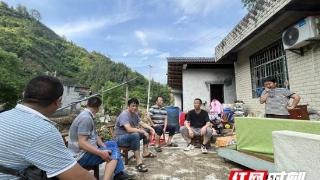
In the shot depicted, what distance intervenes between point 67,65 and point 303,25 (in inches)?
2642

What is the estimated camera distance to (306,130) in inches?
125

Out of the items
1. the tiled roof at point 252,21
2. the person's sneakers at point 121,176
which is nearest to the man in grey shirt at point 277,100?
the tiled roof at point 252,21

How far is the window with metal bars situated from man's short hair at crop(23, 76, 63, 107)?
623 cm

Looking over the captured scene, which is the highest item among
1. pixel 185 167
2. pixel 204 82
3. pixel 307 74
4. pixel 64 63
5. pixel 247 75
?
pixel 64 63

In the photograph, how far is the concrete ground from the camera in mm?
3954

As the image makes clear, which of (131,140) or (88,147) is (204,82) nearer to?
(131,140)

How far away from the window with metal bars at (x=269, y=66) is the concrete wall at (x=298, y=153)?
443 cm

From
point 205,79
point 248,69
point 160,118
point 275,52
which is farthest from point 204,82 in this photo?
point 160,118

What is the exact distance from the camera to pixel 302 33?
5.27 metres

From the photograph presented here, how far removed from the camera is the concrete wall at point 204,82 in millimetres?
11742

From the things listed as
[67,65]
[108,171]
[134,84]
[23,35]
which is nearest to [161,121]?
[108,171]

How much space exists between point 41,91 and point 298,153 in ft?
7.08

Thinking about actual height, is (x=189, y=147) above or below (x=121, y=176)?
above

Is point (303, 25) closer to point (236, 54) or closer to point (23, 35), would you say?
point (236, 54)
